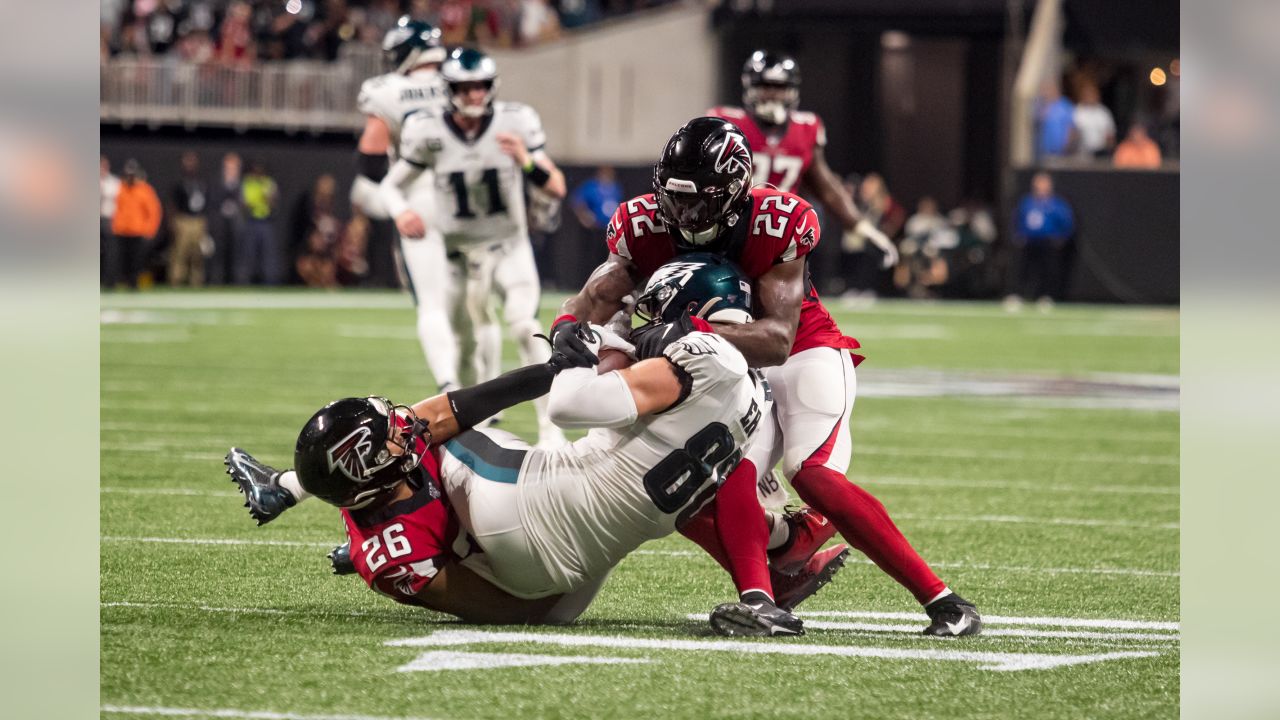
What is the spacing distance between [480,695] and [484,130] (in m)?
5.61

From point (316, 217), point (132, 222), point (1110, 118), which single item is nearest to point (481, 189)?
point (132, 222)

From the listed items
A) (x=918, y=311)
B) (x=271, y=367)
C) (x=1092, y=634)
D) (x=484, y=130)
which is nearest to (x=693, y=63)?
(x=918, y=311)

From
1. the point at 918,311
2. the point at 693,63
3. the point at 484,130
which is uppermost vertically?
the point at 693,63

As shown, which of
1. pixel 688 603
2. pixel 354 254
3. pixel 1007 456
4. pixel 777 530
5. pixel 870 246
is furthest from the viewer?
pixel 354 254

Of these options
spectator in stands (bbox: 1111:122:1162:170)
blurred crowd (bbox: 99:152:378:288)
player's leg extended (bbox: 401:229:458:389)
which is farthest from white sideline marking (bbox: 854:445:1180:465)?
blurred crowd (bbox: 99:152:378:288)

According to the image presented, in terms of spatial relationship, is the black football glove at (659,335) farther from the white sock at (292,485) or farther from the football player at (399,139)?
the football player at (399,139)

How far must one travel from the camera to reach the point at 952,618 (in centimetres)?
458

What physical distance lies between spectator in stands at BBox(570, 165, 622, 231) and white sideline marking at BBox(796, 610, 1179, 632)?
20.0 metres

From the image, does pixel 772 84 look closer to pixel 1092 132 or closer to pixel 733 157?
pixel 733 157

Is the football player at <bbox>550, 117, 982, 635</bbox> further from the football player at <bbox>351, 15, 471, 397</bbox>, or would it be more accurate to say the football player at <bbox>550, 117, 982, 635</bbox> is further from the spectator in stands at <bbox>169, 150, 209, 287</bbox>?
the spectator in stands at <bbox>169, 150, 209, 287</bbox>

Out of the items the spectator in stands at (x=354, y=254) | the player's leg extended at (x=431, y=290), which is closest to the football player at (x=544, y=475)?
the player's leg extended at (x=431, y=290)

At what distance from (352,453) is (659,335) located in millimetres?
758
